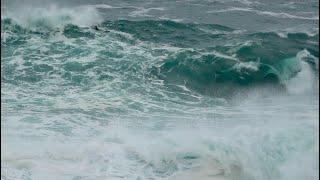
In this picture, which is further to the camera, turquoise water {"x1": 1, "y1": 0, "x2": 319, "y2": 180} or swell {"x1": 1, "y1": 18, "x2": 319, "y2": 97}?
swell {"x1": 1, "y1": 18, "x2": 319, "y2": 97}

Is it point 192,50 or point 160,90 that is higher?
point 192,50

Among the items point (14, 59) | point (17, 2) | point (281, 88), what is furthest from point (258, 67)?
point (17, 2)

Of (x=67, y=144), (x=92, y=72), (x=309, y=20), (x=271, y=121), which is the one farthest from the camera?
(x=309, y=20)

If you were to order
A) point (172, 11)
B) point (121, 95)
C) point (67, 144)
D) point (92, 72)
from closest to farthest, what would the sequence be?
point (67, 144) < point (121, 95) < point (92, 72) < point (172, 11)

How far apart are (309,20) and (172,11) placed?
7.92m

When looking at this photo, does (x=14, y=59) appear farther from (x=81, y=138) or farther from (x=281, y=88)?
(x=281, y=88)

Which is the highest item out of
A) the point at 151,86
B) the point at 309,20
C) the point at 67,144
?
the point at 309,20

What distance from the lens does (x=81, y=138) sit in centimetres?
1877

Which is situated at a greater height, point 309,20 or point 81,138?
point 309,20

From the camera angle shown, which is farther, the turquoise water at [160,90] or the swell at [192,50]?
the swell at [192,50]

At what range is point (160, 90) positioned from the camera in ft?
74.5

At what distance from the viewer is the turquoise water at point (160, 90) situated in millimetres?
17469

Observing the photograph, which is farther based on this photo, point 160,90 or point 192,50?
point 192,50

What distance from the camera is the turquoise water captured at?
57.3ft
